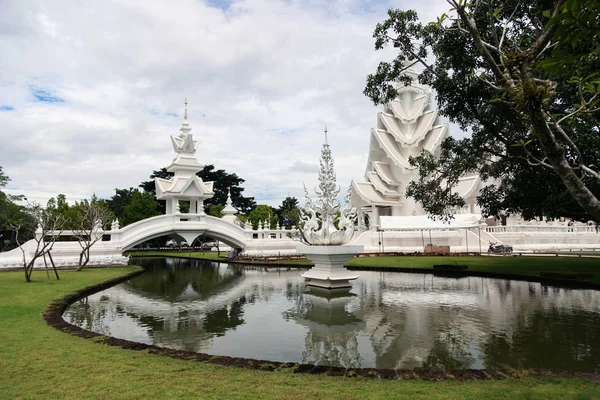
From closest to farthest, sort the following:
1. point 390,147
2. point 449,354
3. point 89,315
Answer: point 449,354 → point 89,315 → point 390,147

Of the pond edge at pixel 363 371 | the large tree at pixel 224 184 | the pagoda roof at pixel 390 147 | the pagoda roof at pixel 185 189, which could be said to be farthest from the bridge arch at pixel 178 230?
the large tree at pixel 224 184

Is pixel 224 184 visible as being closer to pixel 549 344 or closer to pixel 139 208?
pixel 139 208

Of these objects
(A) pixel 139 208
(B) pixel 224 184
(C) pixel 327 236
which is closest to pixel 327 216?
(C) pixel 327 236

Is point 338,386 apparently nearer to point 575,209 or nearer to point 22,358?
point 22,358

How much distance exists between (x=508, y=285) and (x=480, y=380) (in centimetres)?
1086

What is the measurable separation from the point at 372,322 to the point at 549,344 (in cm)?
329

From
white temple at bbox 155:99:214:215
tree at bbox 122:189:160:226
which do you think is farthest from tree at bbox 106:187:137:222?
white temple at bbox 155:99:214:215

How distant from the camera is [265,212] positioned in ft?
171

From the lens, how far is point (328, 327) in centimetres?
875

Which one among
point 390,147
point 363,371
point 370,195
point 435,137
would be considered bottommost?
point 363,371

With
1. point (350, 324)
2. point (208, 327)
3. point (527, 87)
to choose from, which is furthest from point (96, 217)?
point (527, 87)

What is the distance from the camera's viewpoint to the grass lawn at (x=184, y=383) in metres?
4.51

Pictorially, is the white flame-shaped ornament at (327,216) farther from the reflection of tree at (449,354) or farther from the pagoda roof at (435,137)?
the pagoda roof at (435,137)

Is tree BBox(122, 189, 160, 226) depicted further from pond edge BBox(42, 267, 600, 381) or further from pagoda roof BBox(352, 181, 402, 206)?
pond edge BBox(42, 267, 600, 381)
